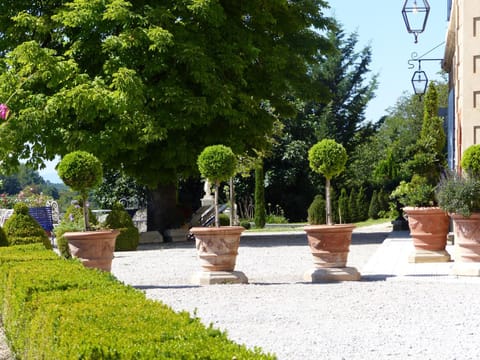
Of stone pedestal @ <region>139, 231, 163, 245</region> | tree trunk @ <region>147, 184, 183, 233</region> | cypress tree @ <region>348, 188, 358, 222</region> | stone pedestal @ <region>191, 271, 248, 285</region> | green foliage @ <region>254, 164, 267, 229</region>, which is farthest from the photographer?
cypress tree @ <region>348, 188, 358, 222</region>

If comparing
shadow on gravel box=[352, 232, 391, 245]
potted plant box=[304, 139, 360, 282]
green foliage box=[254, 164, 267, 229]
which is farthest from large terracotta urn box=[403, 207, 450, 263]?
green foliage box=[254, 164, 267, 229]

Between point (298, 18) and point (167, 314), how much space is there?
64.7ft

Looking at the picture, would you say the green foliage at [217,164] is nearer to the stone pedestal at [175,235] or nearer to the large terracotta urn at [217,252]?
the large terracotta urn at [217,252]

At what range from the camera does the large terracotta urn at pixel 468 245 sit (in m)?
10.7

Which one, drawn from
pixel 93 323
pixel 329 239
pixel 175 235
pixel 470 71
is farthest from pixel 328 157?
pixel 175 235

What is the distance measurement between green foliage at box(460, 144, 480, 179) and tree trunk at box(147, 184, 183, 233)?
13.0m

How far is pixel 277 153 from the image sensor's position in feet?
117

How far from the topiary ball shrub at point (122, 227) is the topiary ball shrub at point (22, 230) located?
3788mm

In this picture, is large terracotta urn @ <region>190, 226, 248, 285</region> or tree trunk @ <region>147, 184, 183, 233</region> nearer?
large terracotta urn @ <region>190, 226, 248, 285</region>

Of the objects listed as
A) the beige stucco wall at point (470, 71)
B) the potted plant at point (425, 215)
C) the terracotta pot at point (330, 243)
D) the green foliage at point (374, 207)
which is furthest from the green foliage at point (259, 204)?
the terracotta pot at point (330, 243)

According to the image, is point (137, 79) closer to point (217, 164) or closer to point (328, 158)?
point (217, 164)

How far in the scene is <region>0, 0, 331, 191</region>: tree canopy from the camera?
18422 mm

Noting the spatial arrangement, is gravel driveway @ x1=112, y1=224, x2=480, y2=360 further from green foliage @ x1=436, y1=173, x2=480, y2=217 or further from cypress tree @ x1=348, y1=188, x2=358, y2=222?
cypress tree @ x1=348, y1=188, x2=358, y2=222

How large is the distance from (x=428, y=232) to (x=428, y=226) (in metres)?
0.13
